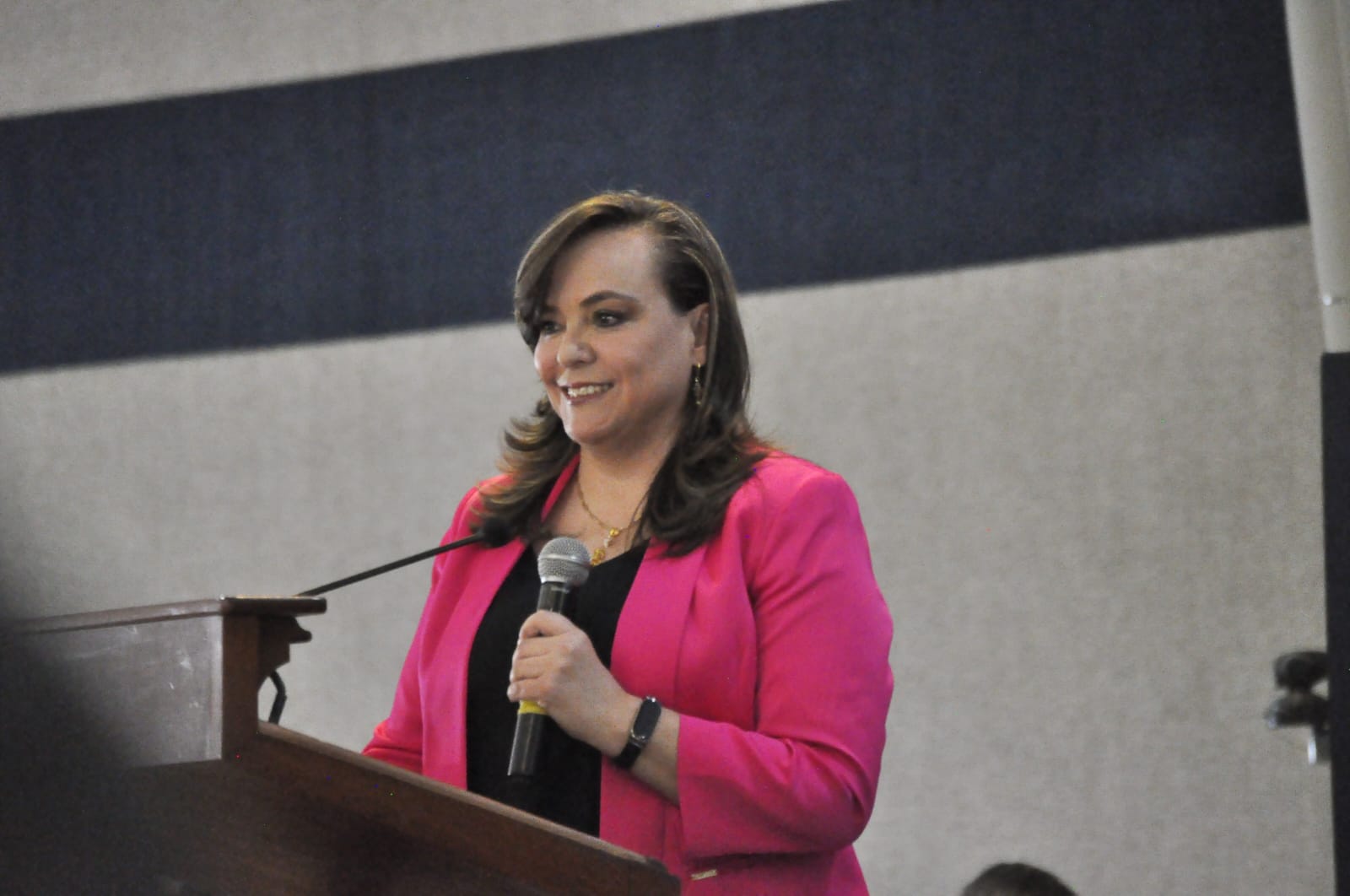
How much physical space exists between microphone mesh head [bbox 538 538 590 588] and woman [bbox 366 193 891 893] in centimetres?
7

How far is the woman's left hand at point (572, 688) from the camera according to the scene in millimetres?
1461

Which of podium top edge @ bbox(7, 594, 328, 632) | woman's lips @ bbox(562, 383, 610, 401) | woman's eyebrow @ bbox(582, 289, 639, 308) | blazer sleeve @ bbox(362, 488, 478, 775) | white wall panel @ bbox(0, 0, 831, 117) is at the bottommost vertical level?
blazer sleeve @ bbox(362, 488, 478, 775)

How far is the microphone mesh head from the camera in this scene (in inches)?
61.5

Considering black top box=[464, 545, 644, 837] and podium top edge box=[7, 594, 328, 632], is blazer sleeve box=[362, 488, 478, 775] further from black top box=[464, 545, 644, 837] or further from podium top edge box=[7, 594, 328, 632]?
podium top edge box=[7, 594, 328, 632]

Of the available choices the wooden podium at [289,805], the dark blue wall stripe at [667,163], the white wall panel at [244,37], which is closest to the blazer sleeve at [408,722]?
the wooden podium at [289,805]

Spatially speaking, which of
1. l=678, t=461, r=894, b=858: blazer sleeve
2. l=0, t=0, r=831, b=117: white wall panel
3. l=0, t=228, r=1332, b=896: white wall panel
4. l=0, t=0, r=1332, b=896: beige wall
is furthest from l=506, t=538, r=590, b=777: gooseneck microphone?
l=0, t=0, r=831, b=117: white wall panel

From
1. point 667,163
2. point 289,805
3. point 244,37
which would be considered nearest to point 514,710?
point 289,805

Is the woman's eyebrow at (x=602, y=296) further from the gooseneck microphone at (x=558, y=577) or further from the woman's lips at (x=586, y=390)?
the gooseneck microphone at (x=558, y=577)

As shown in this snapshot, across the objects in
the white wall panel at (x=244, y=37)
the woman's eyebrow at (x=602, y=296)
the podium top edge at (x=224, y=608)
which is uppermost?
the white wall panel at (x=244, y=37)

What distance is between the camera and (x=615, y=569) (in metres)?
1.68

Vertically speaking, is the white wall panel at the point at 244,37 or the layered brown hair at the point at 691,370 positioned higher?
the white wall panel at the point at 244,37

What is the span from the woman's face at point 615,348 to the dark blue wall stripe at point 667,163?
67.5 inches

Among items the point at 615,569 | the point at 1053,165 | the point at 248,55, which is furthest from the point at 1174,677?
the point at 248,55

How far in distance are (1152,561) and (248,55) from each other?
8.44 feet
